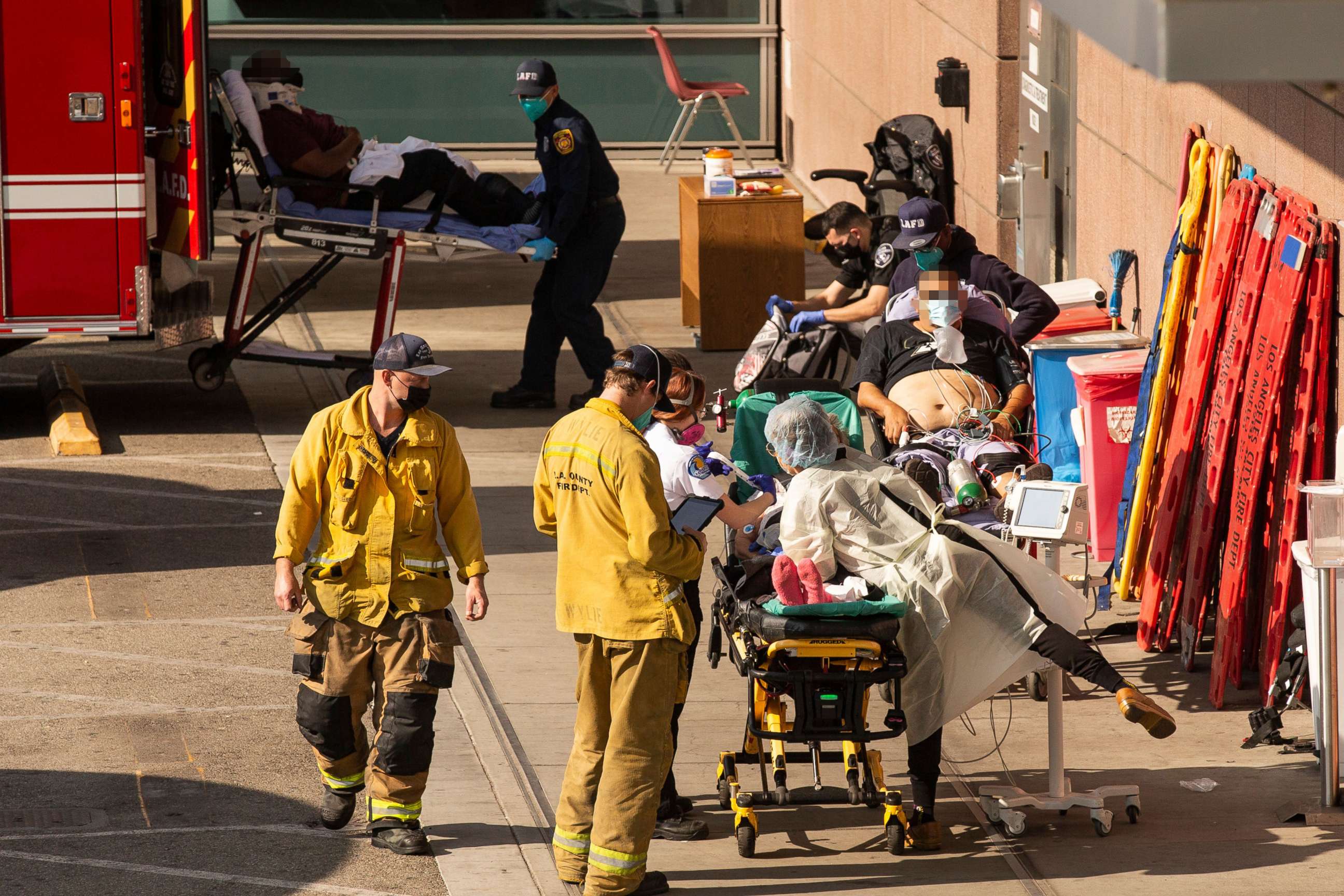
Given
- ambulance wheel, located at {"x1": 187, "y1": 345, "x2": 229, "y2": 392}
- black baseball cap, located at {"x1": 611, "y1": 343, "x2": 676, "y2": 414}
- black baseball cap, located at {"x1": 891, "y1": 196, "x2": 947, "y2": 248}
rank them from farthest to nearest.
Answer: ambulance wheel, located at {"x1": 187, "y1": 345, "x2": 229, "y2": 392} → black baseball cap, located at {"x1": 891, "y1": 196, "x2": 947, "y2": 248} → black baseball cap, located at {"x1": 611, "y1": 343, "x2": 676, "y2": 414}

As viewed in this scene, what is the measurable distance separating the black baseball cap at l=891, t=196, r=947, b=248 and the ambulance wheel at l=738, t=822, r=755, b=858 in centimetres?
373

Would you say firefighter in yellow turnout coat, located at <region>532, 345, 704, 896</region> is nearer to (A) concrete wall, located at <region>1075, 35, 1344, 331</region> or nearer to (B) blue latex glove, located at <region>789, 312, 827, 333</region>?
(A) concrete wall, located at <region>1075, 35, 1344, 331</region>

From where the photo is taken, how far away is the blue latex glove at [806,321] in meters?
10.9

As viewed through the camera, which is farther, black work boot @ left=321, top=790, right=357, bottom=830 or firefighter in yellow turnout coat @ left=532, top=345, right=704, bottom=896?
black work boot @ left=321, top=790, right=357, bottom=830

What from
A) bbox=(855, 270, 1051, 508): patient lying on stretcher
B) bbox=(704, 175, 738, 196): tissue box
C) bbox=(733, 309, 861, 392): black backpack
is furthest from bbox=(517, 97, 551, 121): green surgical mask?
bbox=(855, 270, 1051, 508): patient lying on stretcher

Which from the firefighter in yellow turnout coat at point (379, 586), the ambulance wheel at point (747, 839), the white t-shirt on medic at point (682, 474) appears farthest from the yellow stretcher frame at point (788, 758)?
the firefighter in yellow turnout coat at point (379, 586)

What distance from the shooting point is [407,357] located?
649 cm

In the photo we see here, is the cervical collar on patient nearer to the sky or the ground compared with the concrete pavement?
nearer to the sky

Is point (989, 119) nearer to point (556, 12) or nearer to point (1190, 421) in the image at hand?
point (1190, 421)

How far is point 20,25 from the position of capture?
11.5 meters

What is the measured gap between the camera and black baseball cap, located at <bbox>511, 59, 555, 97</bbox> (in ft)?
40.7

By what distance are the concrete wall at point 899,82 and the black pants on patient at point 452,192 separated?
3.36 metres

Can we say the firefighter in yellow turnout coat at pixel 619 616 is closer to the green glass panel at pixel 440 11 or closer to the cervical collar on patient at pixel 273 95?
the cervical collar on patient at pixel 273 95

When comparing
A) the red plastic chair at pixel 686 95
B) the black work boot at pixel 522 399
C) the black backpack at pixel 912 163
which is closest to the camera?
the black work boot at pixel 522 399
